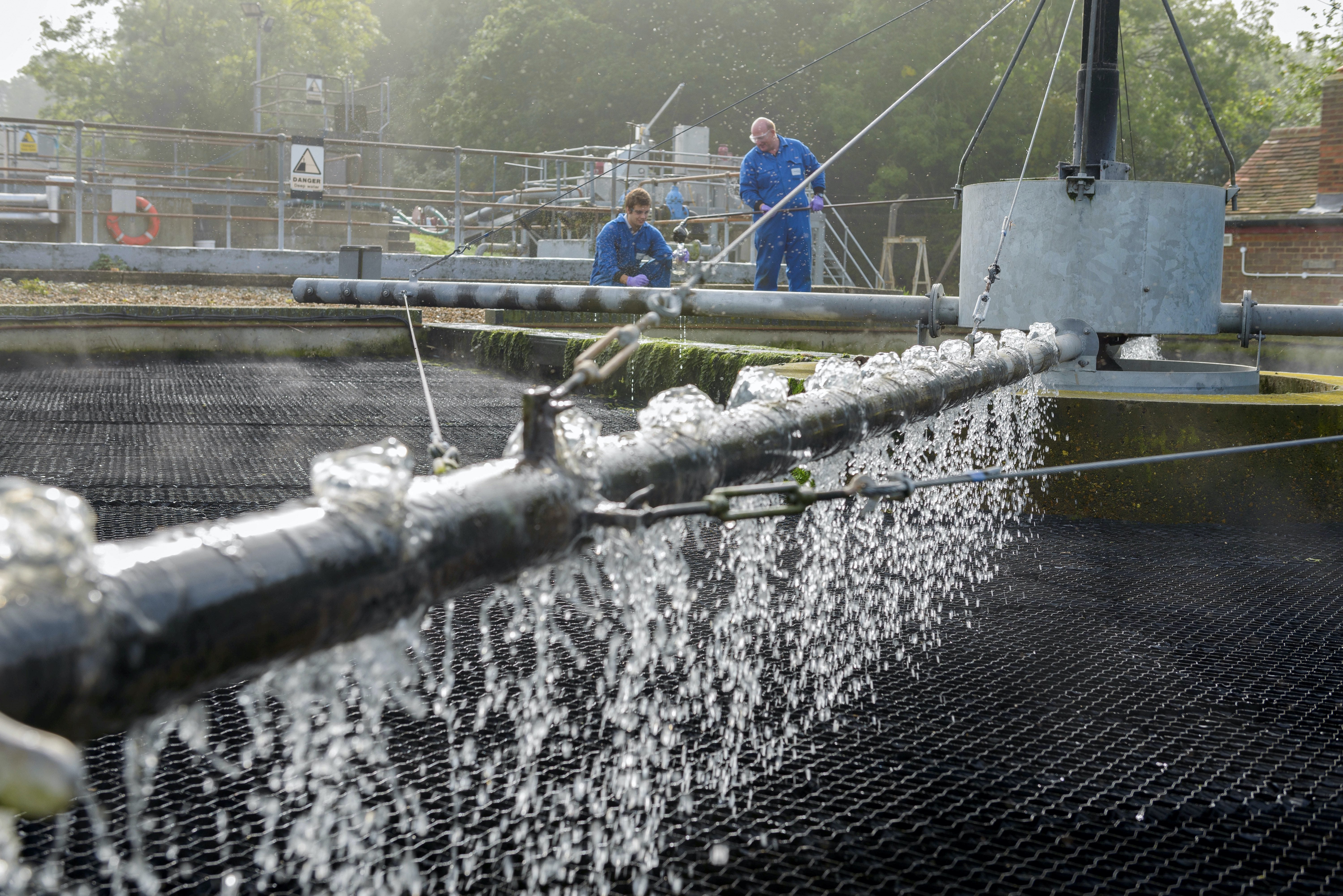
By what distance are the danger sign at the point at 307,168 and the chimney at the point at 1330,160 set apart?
19.5 metres

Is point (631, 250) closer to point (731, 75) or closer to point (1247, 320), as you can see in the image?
point (1247, 320)

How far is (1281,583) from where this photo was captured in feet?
16.2

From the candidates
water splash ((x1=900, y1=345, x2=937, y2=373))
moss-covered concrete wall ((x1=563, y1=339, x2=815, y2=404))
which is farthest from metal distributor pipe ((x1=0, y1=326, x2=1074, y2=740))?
moss-covered concrete wall ((x1=563, y1=339, x2=815, y2=404))

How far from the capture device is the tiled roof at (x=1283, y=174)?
1030 inches

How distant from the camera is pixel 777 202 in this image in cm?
1178

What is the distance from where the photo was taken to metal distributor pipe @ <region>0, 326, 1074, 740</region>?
1067mm

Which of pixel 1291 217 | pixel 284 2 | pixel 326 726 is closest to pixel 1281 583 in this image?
pixel 326 726

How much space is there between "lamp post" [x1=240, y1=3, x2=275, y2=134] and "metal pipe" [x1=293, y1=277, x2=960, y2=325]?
31.0m

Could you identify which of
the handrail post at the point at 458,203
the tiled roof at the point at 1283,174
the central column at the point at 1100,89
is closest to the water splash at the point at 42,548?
the central column at the point at 1100,89

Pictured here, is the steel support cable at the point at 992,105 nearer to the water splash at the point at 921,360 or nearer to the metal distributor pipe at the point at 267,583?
the water splash at the point at 921,360

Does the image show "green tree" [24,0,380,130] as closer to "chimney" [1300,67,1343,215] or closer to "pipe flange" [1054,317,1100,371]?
"chimney" [1300,67,1343,215]

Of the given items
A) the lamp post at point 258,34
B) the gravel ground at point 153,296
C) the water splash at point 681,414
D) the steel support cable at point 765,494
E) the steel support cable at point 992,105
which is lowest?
the steel support cable at point 765,494

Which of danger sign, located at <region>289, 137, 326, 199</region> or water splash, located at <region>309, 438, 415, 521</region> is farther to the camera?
danger sign, located at <region>289, 137, 326, 199</region>

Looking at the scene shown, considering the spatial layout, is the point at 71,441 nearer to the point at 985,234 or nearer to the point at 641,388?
Answer: the point at 641,388
